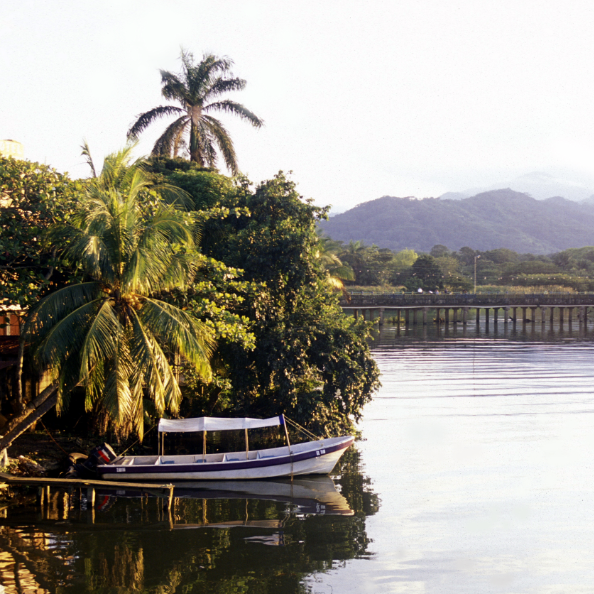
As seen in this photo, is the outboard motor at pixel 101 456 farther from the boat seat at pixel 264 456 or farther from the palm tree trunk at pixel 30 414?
the boat seat at pixel 264 456

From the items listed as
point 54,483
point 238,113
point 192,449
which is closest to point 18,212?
point 54,483

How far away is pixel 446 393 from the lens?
39500 mm

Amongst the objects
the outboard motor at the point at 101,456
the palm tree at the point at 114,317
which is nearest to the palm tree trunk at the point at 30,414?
the palm tree at the point at 114,317

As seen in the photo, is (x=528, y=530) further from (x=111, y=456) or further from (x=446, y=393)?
(x=446, y=393)

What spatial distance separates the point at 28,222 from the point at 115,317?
14.2 ft

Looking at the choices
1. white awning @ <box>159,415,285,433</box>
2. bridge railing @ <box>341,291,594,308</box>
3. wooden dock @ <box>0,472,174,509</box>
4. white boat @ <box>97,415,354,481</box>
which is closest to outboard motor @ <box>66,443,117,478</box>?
white boat @ <box>97,415,354,481</box>

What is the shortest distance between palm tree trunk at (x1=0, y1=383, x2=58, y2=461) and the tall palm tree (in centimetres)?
122

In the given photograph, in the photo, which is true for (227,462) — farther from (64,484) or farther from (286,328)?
(286,328)

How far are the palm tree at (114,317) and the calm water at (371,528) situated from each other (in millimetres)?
3379

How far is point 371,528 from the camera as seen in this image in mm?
18375

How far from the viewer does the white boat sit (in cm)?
2177

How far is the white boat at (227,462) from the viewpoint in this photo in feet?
71.4

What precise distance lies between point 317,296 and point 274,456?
7997 millimetres

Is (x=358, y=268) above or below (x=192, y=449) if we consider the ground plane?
above
